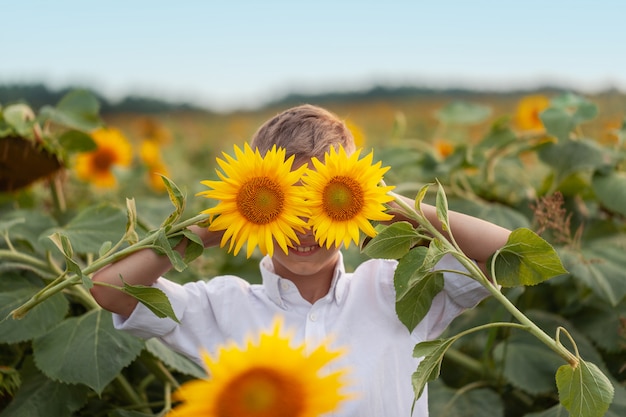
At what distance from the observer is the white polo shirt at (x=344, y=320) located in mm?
1066

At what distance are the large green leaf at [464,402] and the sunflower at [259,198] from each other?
28.4 inches

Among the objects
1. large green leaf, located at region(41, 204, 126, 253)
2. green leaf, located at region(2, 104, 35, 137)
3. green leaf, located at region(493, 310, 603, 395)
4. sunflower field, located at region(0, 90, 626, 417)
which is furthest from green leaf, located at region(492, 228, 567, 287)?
green leaf, located at region(2, 104, 35, 137)

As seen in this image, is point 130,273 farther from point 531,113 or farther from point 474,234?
point 531,113

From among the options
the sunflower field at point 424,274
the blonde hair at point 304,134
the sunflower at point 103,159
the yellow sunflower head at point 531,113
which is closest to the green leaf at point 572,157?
the sunflower field at point 424,274

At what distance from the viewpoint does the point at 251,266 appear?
5.90 feet

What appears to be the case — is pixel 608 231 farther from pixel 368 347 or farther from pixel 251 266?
pixel 368 347

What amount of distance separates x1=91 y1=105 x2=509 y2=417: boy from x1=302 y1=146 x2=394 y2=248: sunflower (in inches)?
5.6

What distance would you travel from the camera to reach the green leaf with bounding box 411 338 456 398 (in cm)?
90

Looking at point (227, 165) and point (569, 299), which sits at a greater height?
point (227, 165)

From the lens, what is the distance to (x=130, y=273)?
105 cm

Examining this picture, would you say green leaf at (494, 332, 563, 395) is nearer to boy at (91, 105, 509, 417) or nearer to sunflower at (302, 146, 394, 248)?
boy at (91, 105, 509, 417)

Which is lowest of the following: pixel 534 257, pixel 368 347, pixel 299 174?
pixel 368 347

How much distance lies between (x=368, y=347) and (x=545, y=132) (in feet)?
3.37

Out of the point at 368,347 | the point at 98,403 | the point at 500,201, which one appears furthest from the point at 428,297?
the point at 500,201
